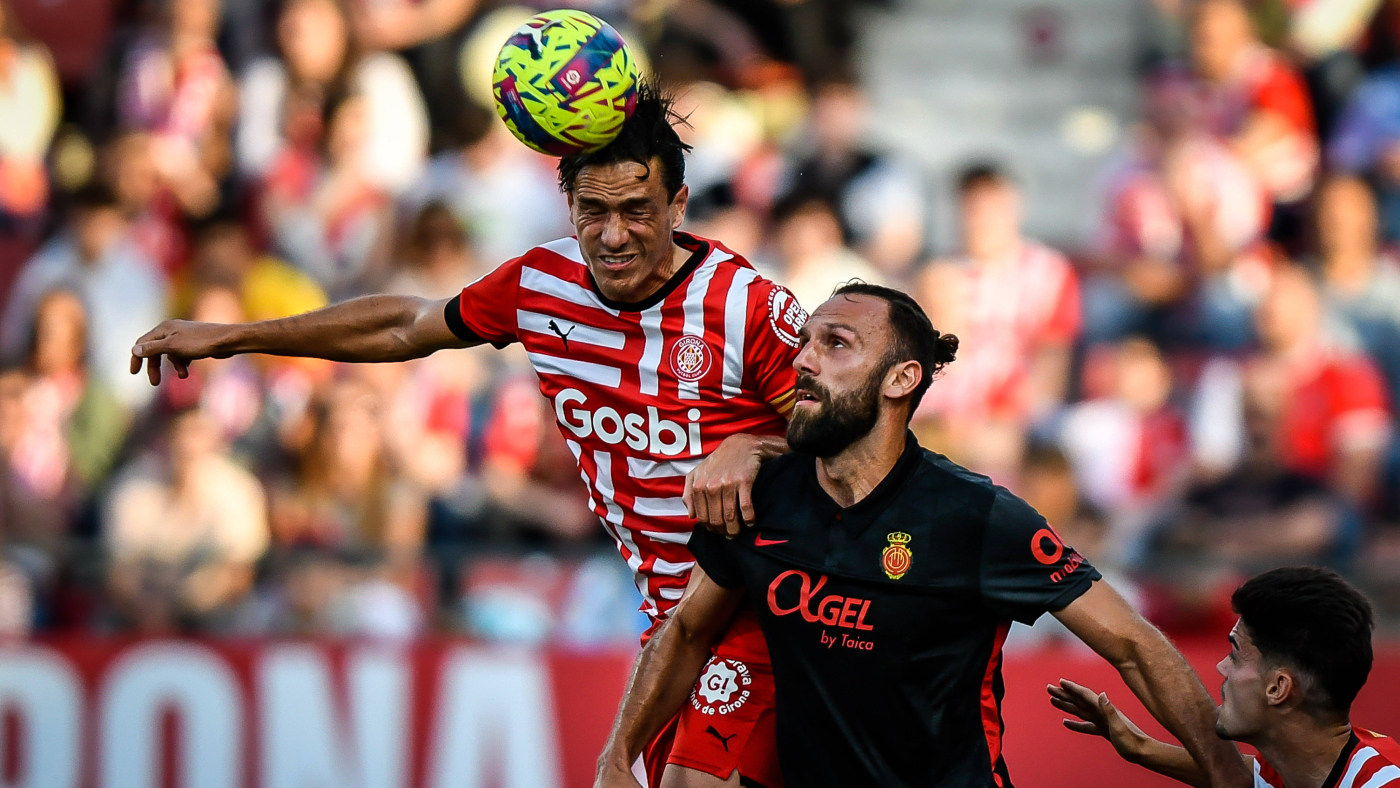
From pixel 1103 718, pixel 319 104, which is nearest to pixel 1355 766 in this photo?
pixel 1103 718

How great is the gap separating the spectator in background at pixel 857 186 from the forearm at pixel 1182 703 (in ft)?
→ 21.6

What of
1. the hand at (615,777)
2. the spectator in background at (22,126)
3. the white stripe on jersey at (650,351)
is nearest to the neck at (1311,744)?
the hand at (615,777)

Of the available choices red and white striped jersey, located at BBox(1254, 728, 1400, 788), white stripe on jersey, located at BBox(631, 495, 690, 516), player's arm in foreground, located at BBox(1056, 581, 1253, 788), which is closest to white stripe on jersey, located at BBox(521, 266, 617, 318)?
white stripe on jersey, located at BBox(631, 495, 690, 516)

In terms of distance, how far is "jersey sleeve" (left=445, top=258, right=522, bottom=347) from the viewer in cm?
553

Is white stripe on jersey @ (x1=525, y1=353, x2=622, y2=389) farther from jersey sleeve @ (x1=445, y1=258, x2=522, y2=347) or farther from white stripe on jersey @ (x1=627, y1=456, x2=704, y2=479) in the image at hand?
white stripe on jersey @ (x1=627, y1=456, x2=704, y2=479)

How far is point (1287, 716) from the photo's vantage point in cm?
466

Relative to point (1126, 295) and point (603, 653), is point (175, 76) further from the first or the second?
point (1126, 295)

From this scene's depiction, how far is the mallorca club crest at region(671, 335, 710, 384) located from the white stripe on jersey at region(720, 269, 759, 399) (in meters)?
0.07

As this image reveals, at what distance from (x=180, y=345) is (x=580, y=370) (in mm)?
1312

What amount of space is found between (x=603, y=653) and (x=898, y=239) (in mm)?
3961

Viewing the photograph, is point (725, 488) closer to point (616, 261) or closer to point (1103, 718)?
point (616, 261)

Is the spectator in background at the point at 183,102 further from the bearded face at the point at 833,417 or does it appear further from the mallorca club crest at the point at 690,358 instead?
the bearded face at the point at 833,417

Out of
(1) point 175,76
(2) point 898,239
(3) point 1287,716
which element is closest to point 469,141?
(1) point 175,76

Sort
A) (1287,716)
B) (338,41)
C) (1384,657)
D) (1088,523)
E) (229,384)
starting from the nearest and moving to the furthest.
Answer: (1287,716)
(1384,657)
(1088,523)
(229,384)
(338,41)
